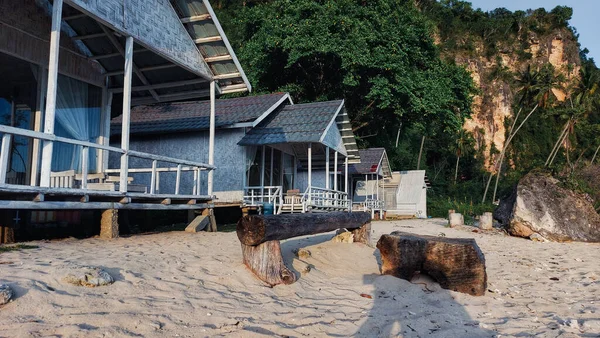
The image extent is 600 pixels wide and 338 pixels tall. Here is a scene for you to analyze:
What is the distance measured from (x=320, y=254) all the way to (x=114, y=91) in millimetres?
6627

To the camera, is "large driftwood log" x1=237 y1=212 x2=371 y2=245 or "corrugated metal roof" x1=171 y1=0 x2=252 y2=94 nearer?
"large driftwood log" x1=237 y1=212 x2=371 y2=245

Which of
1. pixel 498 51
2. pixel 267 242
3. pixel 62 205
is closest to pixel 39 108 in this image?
pixel 62 205

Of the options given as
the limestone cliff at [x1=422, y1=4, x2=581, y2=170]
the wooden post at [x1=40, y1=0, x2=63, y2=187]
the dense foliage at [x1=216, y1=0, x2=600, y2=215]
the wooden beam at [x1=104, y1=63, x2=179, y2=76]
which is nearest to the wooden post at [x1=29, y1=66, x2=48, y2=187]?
the wooden beam at [x1=104, y1=63, x2=179, y2=76]

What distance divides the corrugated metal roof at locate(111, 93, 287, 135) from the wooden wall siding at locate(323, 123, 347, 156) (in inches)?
84.7

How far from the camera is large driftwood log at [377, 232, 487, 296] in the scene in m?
6.17

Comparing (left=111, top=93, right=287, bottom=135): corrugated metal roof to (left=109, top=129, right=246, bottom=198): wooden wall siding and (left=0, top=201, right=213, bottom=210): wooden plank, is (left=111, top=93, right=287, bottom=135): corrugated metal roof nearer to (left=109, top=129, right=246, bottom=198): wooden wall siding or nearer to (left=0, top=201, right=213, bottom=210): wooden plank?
(left=109, top=129, right=246, bottom=198): wooden wall siding

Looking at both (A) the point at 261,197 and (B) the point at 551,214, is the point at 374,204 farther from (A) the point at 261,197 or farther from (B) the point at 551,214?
(B) the point at 551,214

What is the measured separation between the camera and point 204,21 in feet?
33.4

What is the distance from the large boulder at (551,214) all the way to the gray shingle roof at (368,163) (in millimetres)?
11353

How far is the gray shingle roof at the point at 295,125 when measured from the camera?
14938 mm

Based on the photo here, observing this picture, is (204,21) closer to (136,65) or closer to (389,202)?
(136,65)

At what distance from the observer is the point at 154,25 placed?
9.29 m

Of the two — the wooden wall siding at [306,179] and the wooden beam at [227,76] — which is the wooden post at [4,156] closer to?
the wooden beam at [227,76]

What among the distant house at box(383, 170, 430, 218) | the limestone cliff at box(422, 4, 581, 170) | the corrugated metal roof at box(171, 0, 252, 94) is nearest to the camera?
Result: the corrugated metal roof at box(171, 0, 252, 94)
